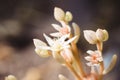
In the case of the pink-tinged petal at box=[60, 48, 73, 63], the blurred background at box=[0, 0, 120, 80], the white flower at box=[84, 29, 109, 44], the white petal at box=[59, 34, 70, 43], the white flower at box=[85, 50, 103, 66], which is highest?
the blurred background at box=[0, 0, 120, 80]

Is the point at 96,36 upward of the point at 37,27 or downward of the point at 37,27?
downward

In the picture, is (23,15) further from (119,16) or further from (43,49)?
(43,49)

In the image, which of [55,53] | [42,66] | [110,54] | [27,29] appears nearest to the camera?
[55,53]

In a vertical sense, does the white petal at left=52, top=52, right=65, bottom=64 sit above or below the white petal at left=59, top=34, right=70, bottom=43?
below

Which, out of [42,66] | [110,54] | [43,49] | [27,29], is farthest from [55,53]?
[27,29]

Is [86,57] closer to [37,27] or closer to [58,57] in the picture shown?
[58,57]

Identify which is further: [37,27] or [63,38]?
[37,27]

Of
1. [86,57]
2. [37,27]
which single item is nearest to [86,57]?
[86,57]

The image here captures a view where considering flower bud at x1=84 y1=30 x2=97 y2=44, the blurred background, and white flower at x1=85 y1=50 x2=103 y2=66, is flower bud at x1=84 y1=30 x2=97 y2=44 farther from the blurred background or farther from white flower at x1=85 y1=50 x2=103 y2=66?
the blurred background

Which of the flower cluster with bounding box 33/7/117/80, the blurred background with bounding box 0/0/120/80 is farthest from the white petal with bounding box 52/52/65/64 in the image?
the blurred background with bounding box 0/0/120/80
